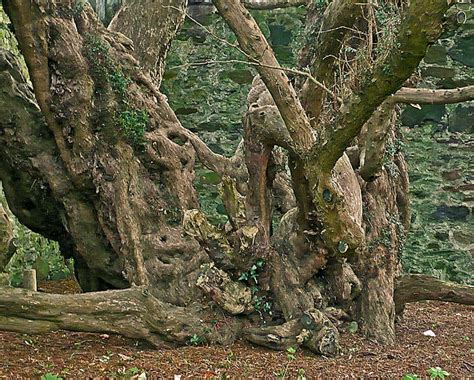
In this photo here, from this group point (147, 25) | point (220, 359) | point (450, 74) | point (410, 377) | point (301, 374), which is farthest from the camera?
point (450, 74)

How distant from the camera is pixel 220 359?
12.2ft

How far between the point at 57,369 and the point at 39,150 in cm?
157

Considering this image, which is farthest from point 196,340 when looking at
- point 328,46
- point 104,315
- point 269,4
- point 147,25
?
point 269,4

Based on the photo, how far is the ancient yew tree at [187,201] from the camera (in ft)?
12.8

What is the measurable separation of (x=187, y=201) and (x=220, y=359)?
1.21 metres

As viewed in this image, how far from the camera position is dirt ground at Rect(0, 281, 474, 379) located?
3371 mm

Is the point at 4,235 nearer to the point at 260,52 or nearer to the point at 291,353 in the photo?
the point at 291,353

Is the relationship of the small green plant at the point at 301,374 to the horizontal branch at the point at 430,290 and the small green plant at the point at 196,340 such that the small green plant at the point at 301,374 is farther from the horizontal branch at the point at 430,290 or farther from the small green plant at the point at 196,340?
the horizontal branch at the point at 430,290

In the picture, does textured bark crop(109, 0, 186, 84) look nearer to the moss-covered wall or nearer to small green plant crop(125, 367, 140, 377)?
small green plant crop(125, 367, 140, 377)

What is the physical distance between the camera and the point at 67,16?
4.32m

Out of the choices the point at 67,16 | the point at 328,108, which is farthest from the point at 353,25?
the point at 67,16

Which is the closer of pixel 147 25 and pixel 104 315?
pixel 104 315

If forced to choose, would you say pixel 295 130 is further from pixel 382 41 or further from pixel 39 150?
pixel 39 150

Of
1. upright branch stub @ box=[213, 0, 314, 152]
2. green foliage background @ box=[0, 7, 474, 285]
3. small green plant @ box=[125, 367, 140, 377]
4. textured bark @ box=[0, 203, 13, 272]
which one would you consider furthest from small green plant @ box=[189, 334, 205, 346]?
green foliage background @ box=[0, 7, 474, 285]
